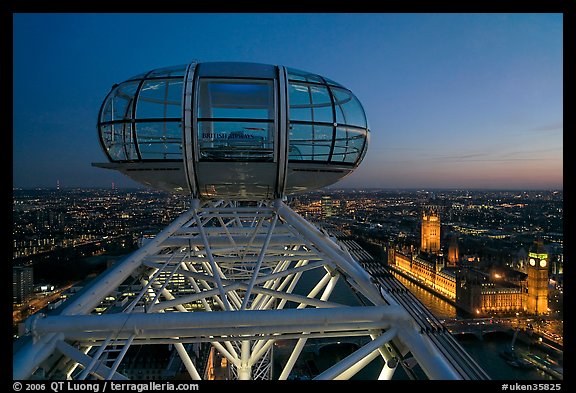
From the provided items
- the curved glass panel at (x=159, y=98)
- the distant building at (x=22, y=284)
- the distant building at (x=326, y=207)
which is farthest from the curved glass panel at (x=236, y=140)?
the distant building at (x=326, y=207)

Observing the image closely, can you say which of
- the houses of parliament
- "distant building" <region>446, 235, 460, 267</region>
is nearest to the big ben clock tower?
the houses of parliament

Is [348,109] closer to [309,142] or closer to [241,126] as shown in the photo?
[309,142]

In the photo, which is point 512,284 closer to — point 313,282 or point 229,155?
point 313,282

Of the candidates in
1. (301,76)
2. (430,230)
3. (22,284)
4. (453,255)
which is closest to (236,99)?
(301,76)

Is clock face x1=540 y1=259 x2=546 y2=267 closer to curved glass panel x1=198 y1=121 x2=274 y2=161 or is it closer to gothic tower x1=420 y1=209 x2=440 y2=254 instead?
gothic tower x1=420 y1=209 x2=440 y2=254

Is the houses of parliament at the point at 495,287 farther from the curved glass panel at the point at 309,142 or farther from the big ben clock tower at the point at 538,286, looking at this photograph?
the curved glass panel at the point at 309,142
